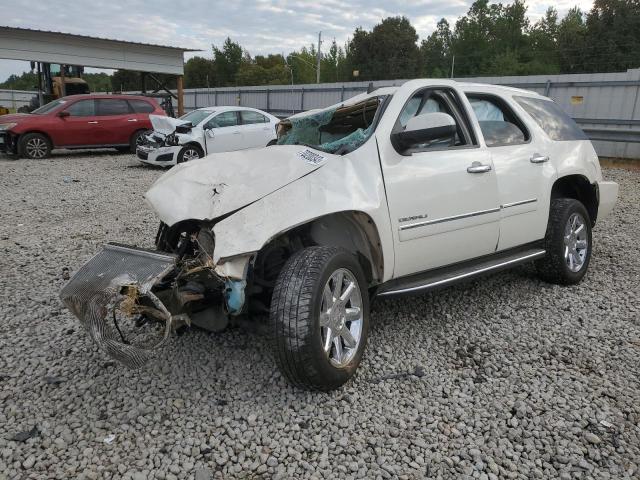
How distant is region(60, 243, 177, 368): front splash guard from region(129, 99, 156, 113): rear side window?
12.7 metres

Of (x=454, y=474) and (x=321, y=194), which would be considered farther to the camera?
(x=321, y=194)

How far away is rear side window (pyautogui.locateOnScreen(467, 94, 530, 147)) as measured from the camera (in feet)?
13.9

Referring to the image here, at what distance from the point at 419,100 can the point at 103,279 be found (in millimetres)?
2521

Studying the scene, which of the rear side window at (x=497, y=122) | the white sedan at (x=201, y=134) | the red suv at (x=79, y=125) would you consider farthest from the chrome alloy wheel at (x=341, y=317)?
the red suv at (x=79, y=125)

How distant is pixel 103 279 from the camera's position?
2.85 metres

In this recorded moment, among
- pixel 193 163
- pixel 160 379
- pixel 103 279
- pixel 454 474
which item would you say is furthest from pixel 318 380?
pixel 193 163

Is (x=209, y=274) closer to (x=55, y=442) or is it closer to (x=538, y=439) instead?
(x=55, y=442)

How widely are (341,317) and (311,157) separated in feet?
3.28

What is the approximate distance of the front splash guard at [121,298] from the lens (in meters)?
2.69

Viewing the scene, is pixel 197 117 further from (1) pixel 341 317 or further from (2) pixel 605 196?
(1) pixel 341 317

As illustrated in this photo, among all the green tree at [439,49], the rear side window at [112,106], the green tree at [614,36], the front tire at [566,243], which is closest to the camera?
the front tire at [566,243]

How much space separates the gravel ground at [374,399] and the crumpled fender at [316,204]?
81 cm

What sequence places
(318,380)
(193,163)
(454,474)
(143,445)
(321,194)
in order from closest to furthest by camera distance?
(454,474) < (143,445) < (318,380) < (321,194) < (193,163)

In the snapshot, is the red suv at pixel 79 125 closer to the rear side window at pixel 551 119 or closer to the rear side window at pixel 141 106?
the rear side window at pixel 141 106
